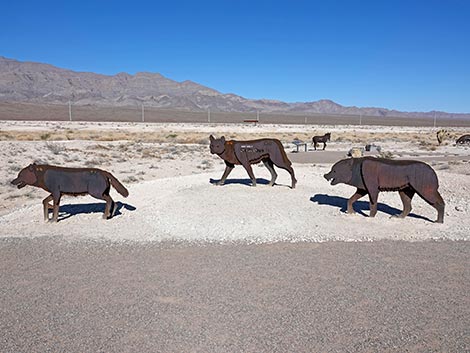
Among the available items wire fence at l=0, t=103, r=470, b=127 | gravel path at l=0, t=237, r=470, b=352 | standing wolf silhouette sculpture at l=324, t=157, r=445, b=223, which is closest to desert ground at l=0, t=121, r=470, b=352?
gravel path at l=0, t=237, r=470, b=352

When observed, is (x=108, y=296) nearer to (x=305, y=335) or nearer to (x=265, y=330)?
(x=265, y=330)

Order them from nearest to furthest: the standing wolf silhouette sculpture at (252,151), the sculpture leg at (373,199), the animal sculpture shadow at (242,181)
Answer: the sculpture leg at (373,199), the standing wolf silhouette sculpture at (252,151), the animal sculpture shadow at (242,181)

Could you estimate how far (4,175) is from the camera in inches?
620

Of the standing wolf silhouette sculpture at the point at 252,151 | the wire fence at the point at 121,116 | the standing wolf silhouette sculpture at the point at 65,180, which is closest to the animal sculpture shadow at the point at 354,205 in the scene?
the standing wolf silhouette sculpture at the point at 252,151

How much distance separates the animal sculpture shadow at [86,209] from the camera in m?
10.0

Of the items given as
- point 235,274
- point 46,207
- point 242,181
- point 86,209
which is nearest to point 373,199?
point 235,274

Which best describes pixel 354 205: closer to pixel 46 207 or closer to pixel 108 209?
pixel 108 209

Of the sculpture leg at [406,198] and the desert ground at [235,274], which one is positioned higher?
the sculpture leg at [406,198]

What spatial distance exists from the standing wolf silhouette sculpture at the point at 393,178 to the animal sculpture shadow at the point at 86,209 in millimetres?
5425

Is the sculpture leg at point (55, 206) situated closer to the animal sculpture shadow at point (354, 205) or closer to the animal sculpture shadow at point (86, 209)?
the animal sculpture shadow at point (86, 209)

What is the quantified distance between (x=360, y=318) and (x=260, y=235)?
11.7 ft

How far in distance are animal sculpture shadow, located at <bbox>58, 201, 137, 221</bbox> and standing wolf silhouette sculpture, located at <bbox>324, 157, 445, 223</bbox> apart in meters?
5.43

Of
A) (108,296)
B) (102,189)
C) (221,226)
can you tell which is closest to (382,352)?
(108,296)

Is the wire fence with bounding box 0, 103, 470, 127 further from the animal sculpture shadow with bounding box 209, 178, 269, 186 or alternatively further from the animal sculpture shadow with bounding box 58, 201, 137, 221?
the animal sculpture shadow with bounding box 58, 201, 137, 221
